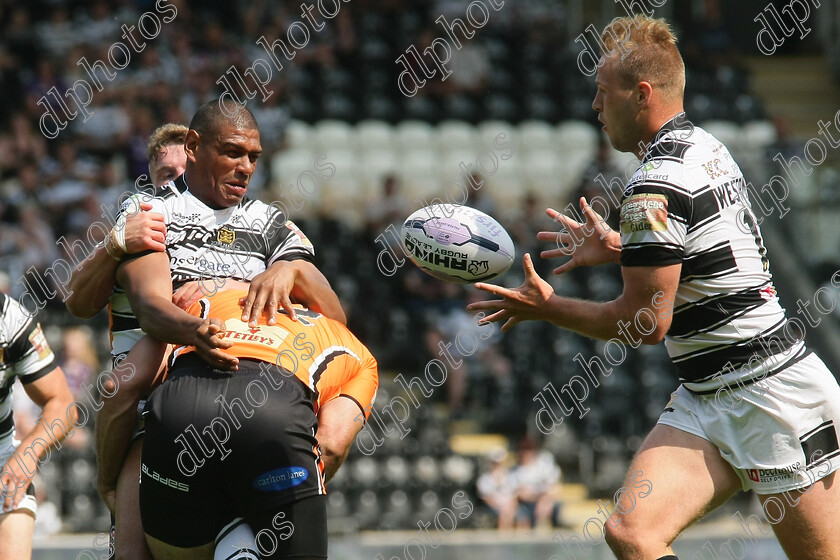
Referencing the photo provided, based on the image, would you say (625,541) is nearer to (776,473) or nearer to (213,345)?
(776,473)

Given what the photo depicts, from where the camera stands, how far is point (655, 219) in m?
3.79

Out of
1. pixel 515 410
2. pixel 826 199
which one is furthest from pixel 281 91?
pixel 826 199

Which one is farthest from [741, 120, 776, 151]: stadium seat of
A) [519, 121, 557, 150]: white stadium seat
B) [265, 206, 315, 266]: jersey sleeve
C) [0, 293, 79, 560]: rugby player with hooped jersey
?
[0, 293, 79, 560]: rugby player with hooped jersey

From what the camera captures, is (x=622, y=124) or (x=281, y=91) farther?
(x=281, y=91)

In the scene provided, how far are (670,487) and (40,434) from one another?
9.45ft

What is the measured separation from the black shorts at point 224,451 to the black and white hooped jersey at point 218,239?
0.55 metres

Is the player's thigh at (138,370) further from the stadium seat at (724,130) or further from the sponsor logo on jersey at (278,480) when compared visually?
the stadium seat at (724,130)

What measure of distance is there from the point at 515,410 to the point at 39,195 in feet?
19.1

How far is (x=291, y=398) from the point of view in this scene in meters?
3.55

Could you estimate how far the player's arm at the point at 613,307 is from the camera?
376 cm

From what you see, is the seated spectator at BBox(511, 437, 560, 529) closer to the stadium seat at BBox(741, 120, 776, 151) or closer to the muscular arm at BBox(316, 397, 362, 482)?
the stadium seat at BBox(741, 120, 776, 151)

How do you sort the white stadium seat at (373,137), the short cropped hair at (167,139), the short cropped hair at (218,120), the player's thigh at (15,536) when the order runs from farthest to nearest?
the white stadium seat at (373,137)
the short cropped hair at (167,139)
the player's thigh at (15,536)
the short cropped hair at (218,120)

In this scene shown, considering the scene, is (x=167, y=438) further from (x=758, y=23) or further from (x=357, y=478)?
(x=758, y=23)

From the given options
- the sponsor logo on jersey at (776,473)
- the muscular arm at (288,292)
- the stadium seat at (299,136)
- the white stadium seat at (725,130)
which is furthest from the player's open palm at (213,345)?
the white stadium seat at (725,130)
